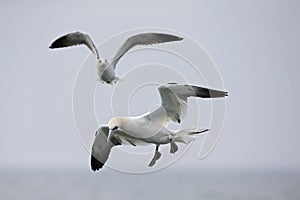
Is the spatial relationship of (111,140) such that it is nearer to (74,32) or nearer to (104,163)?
(104,163)

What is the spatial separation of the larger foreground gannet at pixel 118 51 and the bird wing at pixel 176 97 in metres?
0.48

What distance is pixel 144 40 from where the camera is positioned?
8711 millimetres

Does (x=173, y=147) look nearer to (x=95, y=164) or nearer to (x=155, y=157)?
(x=155, y=157)

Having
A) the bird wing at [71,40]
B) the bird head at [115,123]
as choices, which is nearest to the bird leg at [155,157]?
the bird head at [115,123]

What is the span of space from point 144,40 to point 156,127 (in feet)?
3.57

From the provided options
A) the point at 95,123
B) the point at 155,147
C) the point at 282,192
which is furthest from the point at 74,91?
the point at 282,192

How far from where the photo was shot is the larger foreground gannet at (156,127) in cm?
780

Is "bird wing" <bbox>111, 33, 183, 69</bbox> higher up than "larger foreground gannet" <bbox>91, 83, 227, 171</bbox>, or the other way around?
"bird wing" <bbox>111, 33, 183, 69</bbox>

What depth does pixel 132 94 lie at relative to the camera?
8148 mm

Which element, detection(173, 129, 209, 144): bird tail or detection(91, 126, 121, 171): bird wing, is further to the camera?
detection(91, 126, 121, 171): bird wing

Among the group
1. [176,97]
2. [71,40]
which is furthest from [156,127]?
[71,40]

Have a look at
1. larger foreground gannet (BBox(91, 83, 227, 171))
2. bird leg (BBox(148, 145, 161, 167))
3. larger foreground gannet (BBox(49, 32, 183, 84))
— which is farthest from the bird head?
bird leg (BBox(148, 145, 161, 167))

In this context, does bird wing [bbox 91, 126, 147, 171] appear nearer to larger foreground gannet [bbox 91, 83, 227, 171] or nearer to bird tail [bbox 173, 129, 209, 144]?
larger foreground gannet [bbox 91, 83, 227, 171]

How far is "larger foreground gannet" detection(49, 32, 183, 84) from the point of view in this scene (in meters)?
7.91
